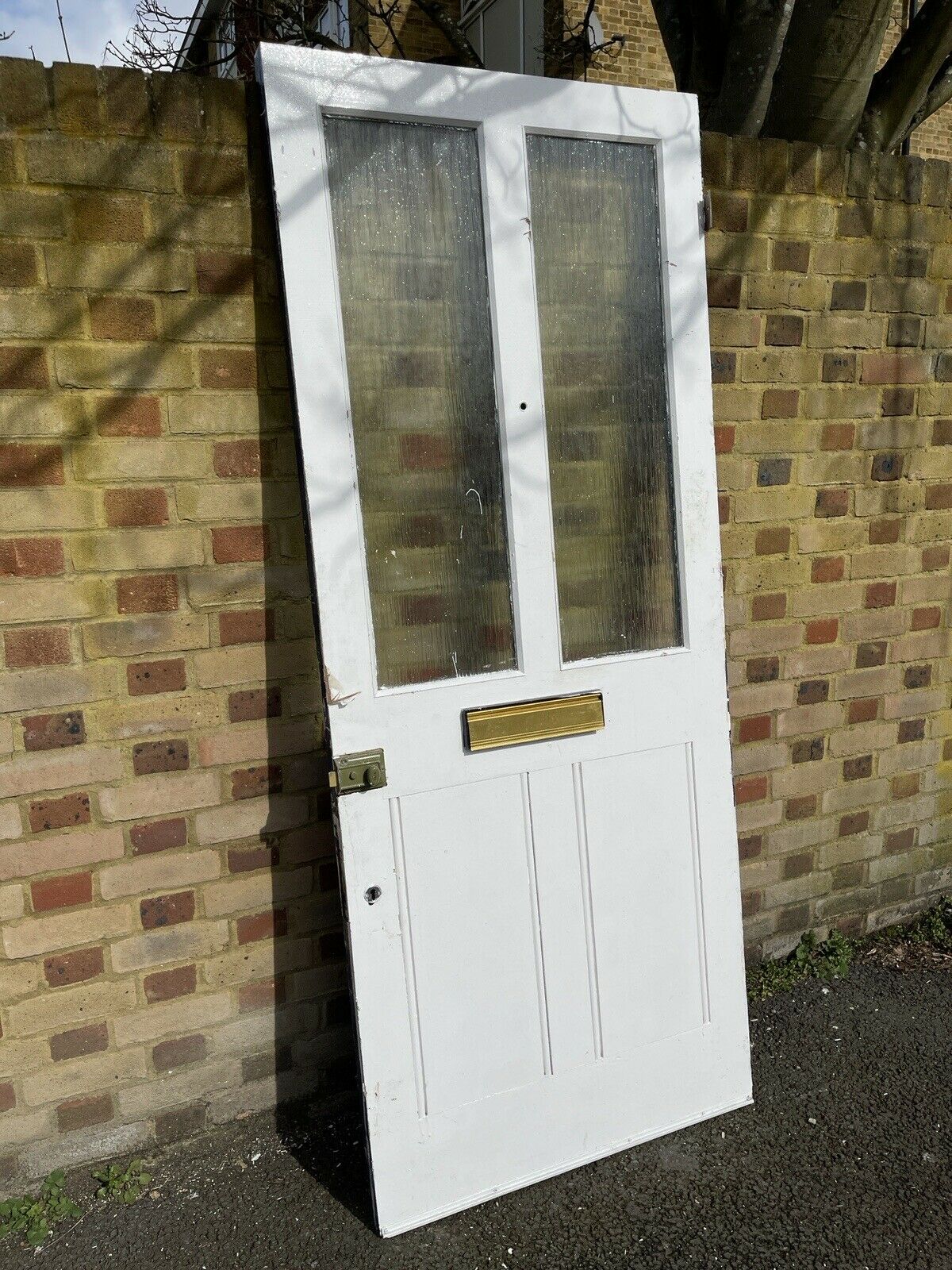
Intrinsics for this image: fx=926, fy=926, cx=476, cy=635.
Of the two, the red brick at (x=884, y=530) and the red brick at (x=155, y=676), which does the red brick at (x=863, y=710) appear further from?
the red brick at (x=155, y=676)

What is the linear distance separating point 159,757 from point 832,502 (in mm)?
2156

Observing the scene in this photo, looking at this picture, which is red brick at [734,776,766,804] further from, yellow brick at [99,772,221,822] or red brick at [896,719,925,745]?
yellow brick at [99,772,221,822]

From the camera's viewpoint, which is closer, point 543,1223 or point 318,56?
point 318,56

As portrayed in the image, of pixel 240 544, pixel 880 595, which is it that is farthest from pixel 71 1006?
pixel 880 595

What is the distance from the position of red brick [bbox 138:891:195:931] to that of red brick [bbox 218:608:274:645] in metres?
0.67

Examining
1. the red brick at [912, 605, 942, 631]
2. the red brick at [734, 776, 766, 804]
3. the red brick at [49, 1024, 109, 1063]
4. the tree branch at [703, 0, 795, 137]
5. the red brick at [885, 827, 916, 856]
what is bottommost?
the red brick at [885, 827, 916, 856]

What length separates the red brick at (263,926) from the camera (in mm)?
2445

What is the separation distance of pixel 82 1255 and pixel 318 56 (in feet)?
9.05

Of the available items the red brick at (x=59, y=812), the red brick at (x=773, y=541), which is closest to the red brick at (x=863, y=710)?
the red brick at (x=773, y=541)

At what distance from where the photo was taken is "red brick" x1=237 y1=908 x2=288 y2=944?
8.02ft

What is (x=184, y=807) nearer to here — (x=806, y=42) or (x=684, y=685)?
(x=684, y=685)

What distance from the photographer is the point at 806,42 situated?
311 cm

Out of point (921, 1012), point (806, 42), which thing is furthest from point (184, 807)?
point (806, 42)

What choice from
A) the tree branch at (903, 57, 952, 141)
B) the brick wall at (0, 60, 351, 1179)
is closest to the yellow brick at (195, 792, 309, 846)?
the brick wall at (0, 60, 351, 1179)
